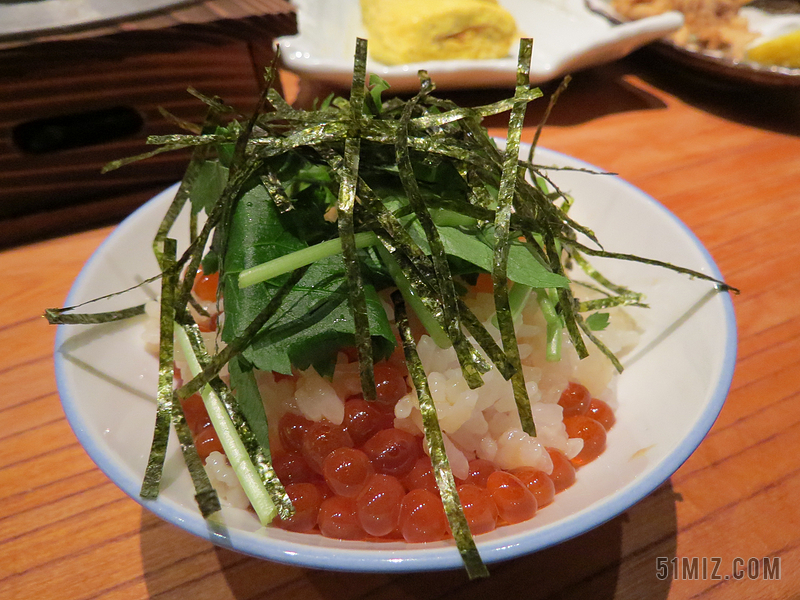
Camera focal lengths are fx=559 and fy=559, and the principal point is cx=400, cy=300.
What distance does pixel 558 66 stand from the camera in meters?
2.16

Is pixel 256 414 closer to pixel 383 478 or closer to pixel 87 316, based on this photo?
pixel 383 478

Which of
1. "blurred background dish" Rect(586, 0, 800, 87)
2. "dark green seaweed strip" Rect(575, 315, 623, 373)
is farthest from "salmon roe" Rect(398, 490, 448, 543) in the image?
"blurred background dish" Rect(586, 0, 800, 87)

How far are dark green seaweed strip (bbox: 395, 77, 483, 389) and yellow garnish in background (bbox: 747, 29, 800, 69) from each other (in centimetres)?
205

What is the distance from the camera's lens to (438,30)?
2238 mm

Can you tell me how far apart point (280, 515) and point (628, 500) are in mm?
499

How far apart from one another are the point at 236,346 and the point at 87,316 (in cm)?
41

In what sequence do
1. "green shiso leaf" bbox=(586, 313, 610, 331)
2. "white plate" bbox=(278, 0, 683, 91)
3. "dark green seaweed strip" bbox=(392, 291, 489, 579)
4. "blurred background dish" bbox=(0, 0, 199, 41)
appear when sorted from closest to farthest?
"dark green seaweed strip" bbox=(392, 291, 489, 579), "green shiso leaf" bbox=(586, 313, 610, 331), "blurred background dish" bbox=(0, 0, 199, 41), "white plate" bbox=(278, 0, 683, 91)

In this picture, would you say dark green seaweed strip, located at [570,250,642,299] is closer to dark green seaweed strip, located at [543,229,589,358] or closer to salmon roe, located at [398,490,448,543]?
dark green seaweed strip, located at [543,229,589,358]

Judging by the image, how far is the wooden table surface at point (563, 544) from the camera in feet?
3.24

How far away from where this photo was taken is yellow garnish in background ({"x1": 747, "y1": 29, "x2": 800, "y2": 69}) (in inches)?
85.8

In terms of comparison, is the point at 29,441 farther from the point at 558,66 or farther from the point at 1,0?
the point at 558,66

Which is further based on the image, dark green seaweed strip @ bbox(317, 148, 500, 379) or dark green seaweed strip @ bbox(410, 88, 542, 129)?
dark green seaweed strip @ bbox(410, 88, 542, 129)

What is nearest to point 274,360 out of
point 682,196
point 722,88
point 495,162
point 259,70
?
point 495,162

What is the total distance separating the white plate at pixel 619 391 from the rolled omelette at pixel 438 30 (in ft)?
3.62
